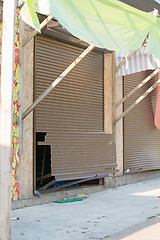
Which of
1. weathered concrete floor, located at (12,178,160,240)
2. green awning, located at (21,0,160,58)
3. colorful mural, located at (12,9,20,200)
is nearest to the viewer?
green awning, located at (21,0,160,58)

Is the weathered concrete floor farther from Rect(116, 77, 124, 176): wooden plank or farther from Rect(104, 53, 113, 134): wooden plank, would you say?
Rect(104, 53, 113, 134): wooden plank

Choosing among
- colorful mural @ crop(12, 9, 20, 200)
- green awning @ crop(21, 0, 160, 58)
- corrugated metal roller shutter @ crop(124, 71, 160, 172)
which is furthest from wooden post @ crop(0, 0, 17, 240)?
corrugated metal roller shutter @ crop(124, 71, 160, 172)

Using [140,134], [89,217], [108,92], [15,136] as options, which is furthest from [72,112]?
[140,134]

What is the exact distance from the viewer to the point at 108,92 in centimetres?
1059

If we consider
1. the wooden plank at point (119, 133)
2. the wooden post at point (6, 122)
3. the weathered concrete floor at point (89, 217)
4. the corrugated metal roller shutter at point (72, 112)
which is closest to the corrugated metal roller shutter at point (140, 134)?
the wooden plank at point (119, 133)

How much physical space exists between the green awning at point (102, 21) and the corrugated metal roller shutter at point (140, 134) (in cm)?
480

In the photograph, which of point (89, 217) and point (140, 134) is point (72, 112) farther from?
point (140, 134)

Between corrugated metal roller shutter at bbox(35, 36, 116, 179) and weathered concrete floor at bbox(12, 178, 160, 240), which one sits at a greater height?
corrugated metal roller shutter at bbox(35, 36, 116, 179)

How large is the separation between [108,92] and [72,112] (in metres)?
1.84

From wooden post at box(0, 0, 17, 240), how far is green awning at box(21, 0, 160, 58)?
0.40m

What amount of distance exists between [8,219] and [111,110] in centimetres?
678

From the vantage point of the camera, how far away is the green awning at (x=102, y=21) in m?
4.79

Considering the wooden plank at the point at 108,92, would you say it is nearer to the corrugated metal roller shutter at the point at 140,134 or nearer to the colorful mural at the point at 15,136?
the corrugated metal roller shutter at the point at 140,134

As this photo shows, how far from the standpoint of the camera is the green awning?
479 centimetres
